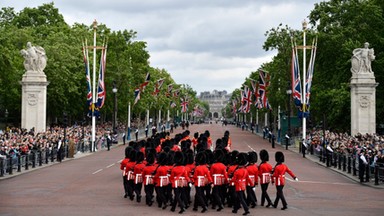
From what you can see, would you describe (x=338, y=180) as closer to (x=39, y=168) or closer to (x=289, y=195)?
(x=289, y=195)

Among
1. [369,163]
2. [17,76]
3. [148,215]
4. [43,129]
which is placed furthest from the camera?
[17,76]

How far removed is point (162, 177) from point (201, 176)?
119 cm

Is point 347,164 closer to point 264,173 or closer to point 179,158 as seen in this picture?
point 264,173

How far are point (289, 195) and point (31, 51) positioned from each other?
2899cm

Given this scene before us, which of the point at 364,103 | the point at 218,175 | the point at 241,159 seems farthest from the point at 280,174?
the point at 364,103

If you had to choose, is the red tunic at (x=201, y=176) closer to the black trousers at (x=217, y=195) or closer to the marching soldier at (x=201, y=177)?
the marching soldier at (x=201, y=177)

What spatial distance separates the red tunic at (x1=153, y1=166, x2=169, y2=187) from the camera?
52.7 ft

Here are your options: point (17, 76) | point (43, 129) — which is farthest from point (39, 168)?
point (17, 76)

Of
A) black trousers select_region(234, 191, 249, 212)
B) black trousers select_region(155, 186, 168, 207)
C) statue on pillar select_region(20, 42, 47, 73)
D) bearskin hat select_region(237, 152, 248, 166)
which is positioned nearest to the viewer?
black trousers select_region(234, 191, 249, 212)

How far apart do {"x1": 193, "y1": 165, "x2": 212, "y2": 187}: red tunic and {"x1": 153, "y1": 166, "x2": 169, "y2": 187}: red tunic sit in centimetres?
90

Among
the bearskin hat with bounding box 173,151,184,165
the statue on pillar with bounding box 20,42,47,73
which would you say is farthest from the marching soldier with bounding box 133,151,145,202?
the statue on pillar with bounding box 20,42,47,73

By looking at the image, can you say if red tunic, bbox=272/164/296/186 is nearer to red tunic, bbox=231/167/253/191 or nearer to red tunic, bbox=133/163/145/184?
red tunic, bbox=231/167/253/191

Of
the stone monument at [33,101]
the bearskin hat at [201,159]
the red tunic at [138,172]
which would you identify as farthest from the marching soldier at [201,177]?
the stone monument at [33,101]

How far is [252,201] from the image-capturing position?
16.7m
